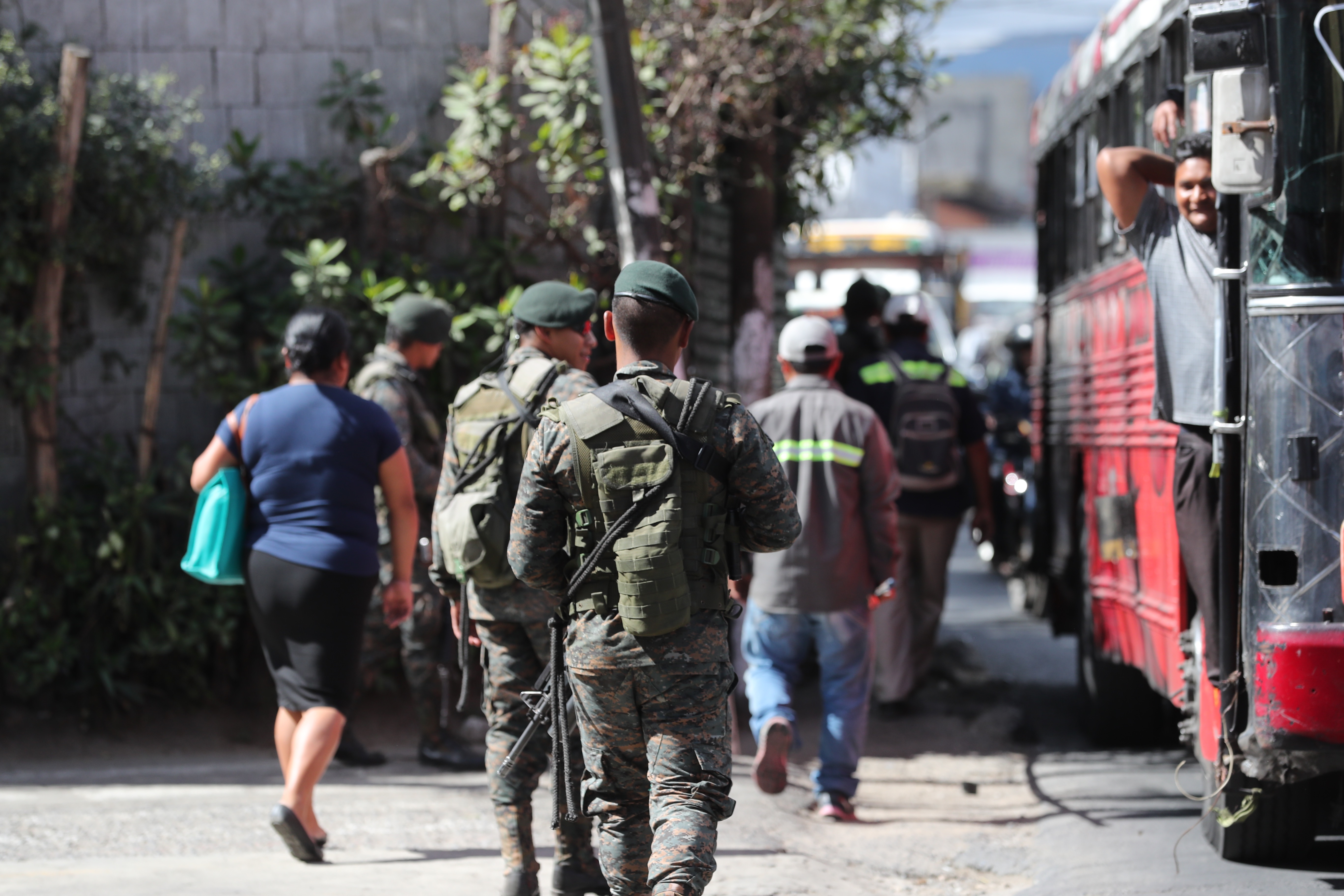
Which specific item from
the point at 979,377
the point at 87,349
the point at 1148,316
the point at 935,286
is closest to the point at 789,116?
Result: the point at 1148,316

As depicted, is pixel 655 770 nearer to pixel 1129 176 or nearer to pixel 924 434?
pixel 1129 176

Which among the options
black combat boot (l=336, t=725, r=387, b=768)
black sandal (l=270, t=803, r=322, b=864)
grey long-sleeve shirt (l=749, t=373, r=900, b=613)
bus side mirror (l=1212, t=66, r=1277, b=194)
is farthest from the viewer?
black combat boot (l=336, t=725, r=387, b=768)

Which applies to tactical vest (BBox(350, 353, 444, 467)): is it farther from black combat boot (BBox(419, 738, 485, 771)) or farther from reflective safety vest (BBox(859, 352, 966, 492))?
reflective safety vest (BBox(859, 352, 966, 492))

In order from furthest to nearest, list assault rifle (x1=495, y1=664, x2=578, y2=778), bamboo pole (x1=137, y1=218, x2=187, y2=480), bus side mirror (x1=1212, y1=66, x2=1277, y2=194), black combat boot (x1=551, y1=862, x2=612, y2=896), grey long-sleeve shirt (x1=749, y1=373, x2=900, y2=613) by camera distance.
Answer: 1. bamboo pole (x1=137, y1=218, x2=187, y2=480)
2. grey long-sleeve shirt (x1=749, y1=373, x2=900, y2=613)
3. black combat boot (x1=551, y1=862, x2=612, y2=896)
4. bus side mirror (x1=1212, y1=66, x2=1277, y2=194)
5. assault rifle (x1=495, y1=664, x2=578, y2=778)

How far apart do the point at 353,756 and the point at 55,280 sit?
250 centimetres

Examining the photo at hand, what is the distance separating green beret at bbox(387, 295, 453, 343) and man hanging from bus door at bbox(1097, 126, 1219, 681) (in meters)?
2.68

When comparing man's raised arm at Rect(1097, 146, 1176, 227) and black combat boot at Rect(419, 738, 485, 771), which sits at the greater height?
man's raised arm at Rect(1097, 146, 1176, 227)

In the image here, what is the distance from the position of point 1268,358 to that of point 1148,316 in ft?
4.51

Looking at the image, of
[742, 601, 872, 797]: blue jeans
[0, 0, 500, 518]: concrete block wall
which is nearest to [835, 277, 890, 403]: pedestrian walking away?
[0, 0, 500, 518]: concrete block wall

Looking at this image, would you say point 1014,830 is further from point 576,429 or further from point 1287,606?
point 576,429

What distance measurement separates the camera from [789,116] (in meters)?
7.32

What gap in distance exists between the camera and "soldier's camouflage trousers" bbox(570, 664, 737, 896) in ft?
10.8

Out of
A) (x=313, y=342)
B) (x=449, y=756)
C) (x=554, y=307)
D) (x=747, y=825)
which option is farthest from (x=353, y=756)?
(x=554, y=307)

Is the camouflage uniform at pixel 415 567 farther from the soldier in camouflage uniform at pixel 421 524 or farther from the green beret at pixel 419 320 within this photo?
the green beret at pixel 419 320
